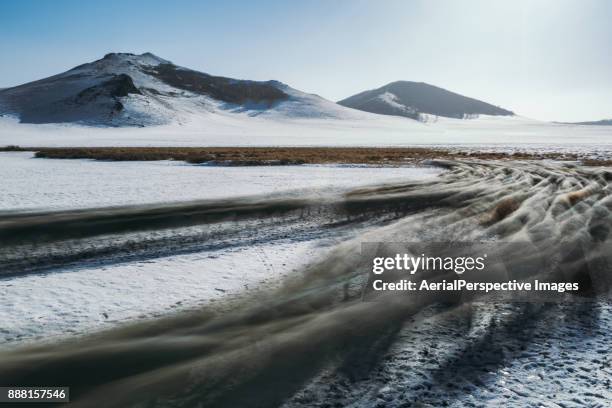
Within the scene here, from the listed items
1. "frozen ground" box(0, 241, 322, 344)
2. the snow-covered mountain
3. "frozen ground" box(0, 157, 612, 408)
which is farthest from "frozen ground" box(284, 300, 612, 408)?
the snow-covered mountain

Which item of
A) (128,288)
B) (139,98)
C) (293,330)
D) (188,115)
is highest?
(139,98)

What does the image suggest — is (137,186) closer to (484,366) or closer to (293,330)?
(293,330)

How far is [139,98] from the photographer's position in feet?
461

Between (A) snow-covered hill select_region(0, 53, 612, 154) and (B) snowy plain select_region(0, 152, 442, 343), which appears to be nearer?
(B) snowy plain select_region(0, 152, 442, 343)

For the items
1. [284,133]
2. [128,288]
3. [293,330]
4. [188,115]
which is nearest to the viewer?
[293,330]

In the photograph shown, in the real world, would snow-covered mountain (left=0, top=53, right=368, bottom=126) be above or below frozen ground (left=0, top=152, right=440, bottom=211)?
above

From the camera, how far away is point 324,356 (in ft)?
16.9

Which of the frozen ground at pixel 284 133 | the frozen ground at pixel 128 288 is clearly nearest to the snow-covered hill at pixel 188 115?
the frozen ground at pixel 284 133

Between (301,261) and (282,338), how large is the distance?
3.28 meters

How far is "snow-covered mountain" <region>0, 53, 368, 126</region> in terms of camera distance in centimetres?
12512

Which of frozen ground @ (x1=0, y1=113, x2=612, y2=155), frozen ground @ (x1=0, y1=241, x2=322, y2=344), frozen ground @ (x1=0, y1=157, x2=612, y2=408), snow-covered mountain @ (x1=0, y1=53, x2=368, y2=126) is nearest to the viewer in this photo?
frozen ground @ (x1=0, y1=157, x2=612, y2=408)

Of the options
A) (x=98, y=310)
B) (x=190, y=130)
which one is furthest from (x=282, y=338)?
(x=190, y=130)

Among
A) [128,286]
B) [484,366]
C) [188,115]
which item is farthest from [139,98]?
[484,366]

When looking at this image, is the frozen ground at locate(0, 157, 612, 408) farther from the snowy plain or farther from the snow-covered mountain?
the snow-covered mountain
